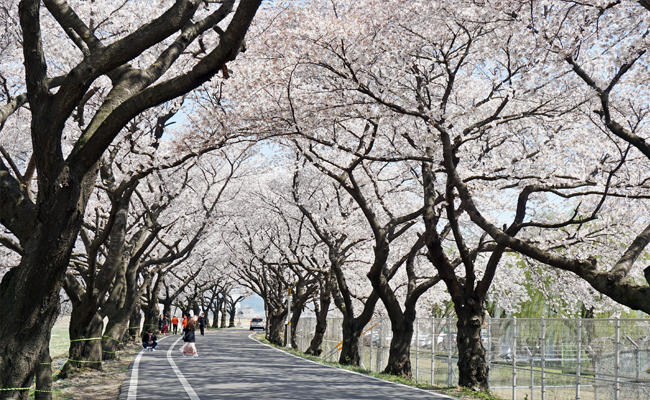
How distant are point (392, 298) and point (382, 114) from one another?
278 inches

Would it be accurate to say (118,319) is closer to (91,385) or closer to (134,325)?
(91,385)

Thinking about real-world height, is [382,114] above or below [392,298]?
above

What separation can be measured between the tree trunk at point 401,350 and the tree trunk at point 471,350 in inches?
163

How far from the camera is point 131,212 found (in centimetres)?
2847

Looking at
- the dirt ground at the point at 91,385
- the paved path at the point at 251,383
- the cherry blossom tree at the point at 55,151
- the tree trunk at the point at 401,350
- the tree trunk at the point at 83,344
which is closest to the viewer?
the cherry blossom tree at the point at 55,151

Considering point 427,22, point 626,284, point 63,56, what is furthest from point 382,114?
point 63,56

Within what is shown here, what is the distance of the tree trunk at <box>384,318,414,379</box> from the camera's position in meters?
17.5

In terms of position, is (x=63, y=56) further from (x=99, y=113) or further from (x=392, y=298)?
(x=392, y=298)

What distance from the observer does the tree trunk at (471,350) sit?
13.3 metres

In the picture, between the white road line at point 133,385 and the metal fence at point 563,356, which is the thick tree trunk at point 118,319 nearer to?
the white road line at point 133,385

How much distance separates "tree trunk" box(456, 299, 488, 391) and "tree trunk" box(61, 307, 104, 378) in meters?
9.59

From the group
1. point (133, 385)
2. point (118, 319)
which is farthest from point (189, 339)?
point (133, 385)

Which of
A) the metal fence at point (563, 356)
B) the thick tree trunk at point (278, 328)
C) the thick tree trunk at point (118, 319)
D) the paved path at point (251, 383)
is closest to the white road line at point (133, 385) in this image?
the paved path at point (251, 383)

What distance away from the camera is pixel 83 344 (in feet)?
50.6
